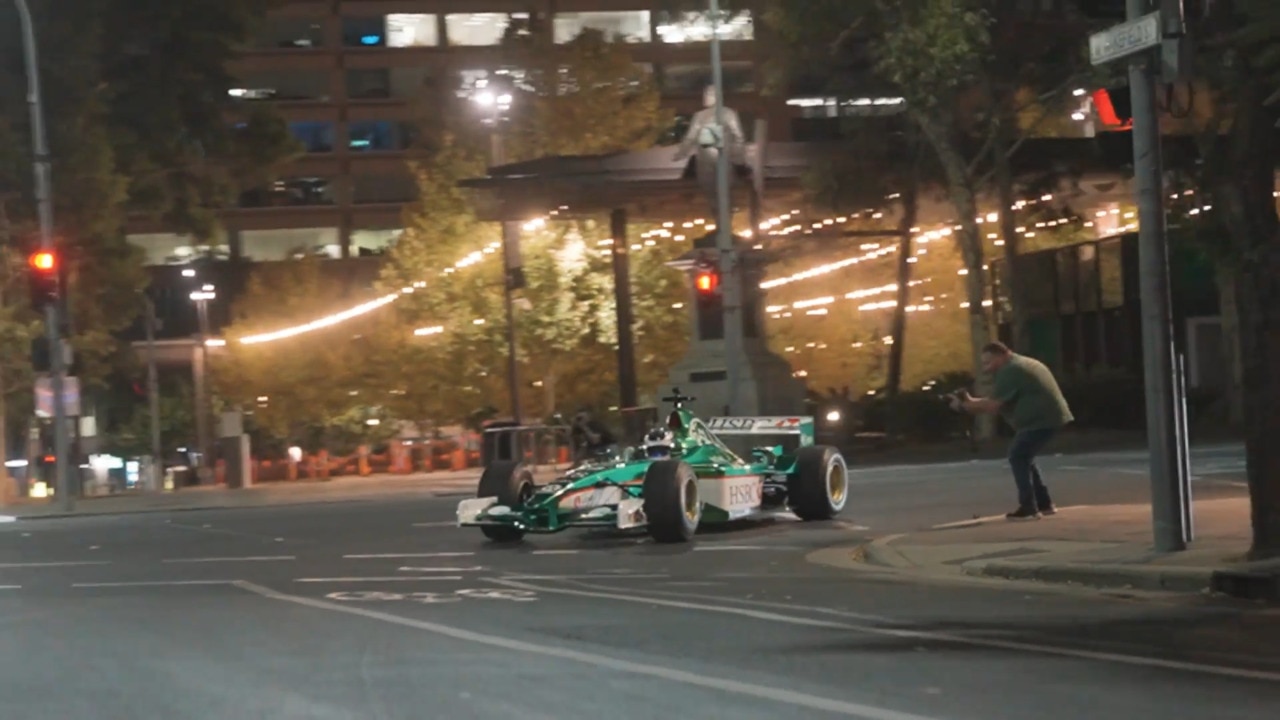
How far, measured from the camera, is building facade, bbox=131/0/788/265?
293 ft

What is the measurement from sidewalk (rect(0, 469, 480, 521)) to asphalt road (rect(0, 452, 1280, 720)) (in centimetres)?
1622

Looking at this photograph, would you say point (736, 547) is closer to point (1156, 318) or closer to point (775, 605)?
point (1156, 318)

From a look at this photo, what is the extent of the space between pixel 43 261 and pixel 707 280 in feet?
38.7

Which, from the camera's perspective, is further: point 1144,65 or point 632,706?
point 1144,65

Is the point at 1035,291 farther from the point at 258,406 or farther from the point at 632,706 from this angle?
the point at 632,706

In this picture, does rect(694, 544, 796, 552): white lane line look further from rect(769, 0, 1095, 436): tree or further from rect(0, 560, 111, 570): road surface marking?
rect(769, 0, 1095, 436): tree

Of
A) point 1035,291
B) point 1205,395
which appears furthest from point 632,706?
point 1035,291

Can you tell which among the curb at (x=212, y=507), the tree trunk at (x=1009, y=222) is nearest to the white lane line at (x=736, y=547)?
the curb at (x=212, y=507)

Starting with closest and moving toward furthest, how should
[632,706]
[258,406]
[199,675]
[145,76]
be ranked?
[632,706] → [199,675] → [145,76] → [258,406]

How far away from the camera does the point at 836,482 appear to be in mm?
21984

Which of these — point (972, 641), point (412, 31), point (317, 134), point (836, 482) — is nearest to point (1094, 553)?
point (972, 641)

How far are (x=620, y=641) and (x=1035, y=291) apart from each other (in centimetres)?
4625

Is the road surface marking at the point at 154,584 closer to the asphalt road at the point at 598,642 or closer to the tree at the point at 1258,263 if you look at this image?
the asphalt road at the point at 598,642

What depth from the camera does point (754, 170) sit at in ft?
116
